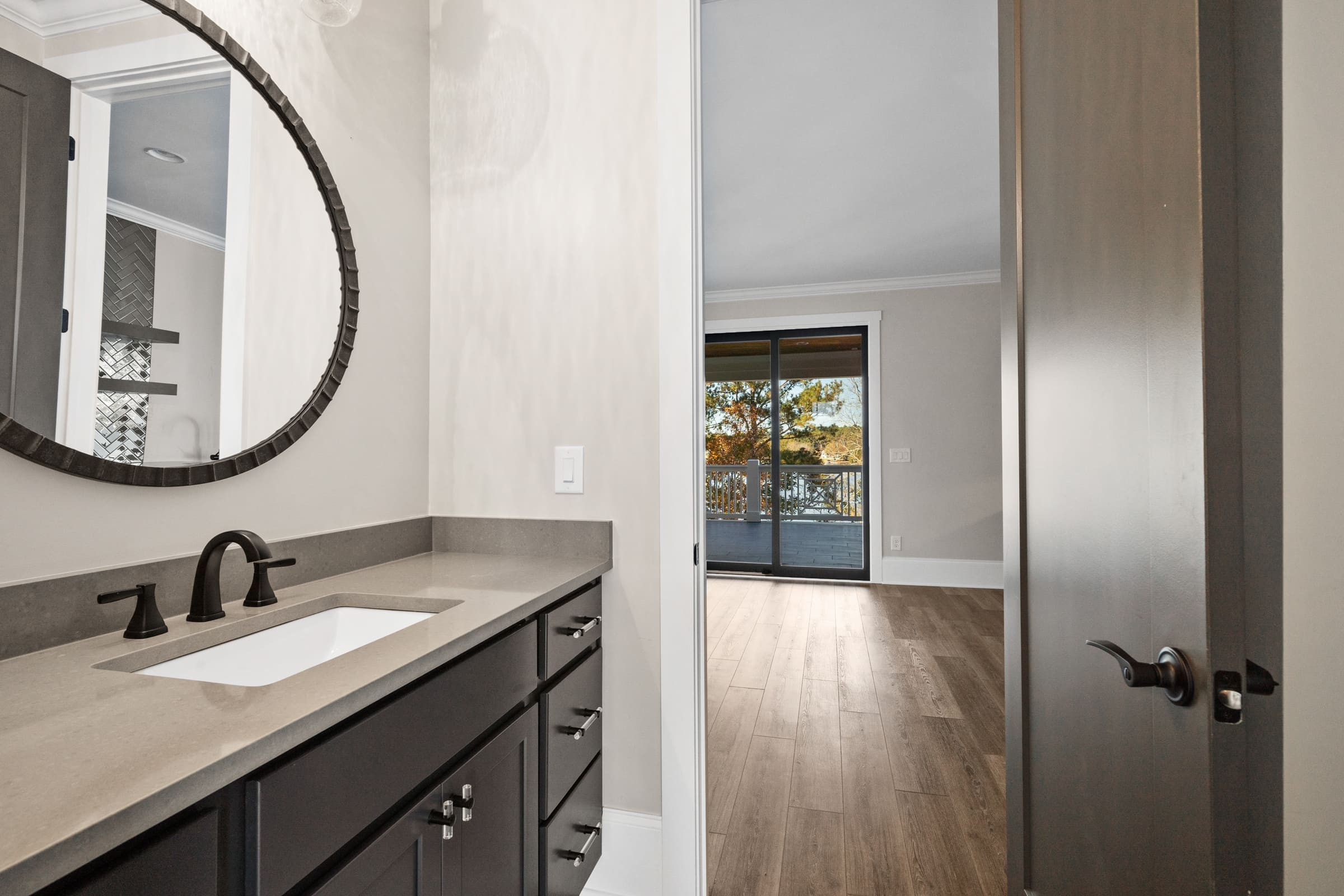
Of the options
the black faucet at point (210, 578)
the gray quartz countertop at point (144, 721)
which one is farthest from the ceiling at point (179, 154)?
the gray quartz countertop at point (144, 721)

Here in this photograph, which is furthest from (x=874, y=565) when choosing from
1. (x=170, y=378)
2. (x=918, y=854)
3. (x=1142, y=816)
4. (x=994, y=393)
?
(x=170, y=378)

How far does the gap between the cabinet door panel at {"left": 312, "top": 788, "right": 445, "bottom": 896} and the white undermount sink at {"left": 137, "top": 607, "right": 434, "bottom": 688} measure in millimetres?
267

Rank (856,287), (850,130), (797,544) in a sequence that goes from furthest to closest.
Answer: (797,544) < (856,287) < (850,130)

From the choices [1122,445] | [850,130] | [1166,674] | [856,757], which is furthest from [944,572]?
[1166,674]

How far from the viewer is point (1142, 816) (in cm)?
81

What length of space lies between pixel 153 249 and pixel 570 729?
1.20 metres

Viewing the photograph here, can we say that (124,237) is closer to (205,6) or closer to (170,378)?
(170,378)

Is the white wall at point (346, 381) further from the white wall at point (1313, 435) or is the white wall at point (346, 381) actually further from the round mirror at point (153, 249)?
the white wall at point (1313, 435)

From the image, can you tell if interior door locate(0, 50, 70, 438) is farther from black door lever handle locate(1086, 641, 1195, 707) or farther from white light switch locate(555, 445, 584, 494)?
black door lever handle locate(1086, 641, 1195, 707)

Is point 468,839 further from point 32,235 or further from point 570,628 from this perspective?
point 32,235

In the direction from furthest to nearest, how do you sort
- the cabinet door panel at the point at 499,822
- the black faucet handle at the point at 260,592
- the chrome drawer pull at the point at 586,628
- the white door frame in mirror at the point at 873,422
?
the white door frame in mirror at the point at 873,422 → the chrome drawer pull at the point at 586,628 → the black faucet handle at the point at 260,592 → the cabinet door panel at the point at 499,822

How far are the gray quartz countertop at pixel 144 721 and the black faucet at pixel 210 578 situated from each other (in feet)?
0.07

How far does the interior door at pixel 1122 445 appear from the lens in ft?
2.23

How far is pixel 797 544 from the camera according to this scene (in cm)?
571
